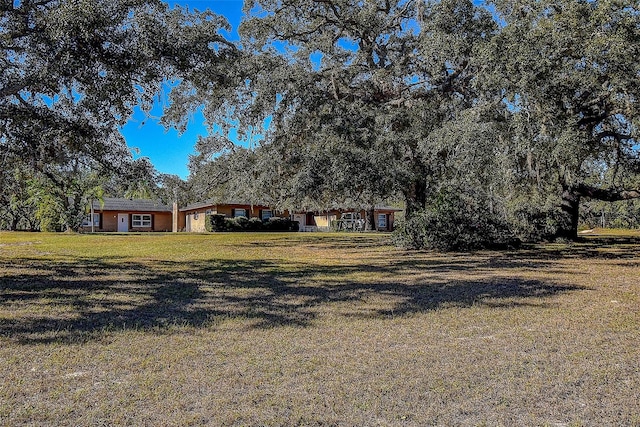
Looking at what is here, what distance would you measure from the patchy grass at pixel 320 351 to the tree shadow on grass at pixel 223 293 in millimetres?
49

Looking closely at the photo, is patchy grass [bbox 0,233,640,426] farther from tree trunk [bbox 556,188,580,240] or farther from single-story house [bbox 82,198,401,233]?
single-story house [bbox 82,198,401,233]

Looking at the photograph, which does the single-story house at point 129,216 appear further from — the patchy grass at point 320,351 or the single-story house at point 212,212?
the patchy grass at point 320,351

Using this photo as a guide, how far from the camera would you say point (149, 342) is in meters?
4.56

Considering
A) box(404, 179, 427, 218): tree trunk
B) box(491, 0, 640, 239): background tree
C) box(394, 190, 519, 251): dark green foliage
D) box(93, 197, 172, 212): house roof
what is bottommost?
box(394, 190, 519, 251): dark green foliage

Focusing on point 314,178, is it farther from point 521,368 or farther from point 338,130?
point 521,368

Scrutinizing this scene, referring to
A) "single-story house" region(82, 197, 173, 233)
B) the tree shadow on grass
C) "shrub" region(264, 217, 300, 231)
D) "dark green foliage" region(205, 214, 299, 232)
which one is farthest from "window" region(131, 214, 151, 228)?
the tree shadow on grass

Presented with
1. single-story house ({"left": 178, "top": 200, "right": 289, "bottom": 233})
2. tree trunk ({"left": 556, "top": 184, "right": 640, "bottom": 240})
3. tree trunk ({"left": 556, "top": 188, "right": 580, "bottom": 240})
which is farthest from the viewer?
single-story house ({"left": 178, "top": 200, "right": 289, "bottom": 233})

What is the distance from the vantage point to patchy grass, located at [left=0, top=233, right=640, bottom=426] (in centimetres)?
298

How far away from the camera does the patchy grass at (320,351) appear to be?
117 inches

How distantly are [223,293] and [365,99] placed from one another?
33.6 feet

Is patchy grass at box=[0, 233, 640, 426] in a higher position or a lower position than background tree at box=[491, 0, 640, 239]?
lower

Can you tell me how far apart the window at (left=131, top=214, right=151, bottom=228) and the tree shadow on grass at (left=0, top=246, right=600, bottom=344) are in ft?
105

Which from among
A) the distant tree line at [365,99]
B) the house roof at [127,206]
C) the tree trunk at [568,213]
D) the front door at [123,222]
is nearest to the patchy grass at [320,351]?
the distant tree line at [365,99]

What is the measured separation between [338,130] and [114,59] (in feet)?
22.9
